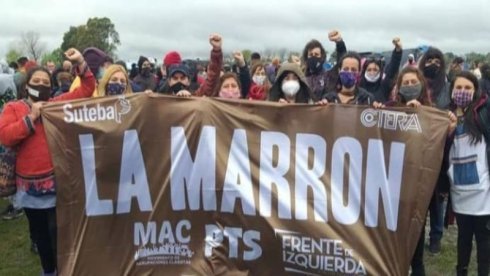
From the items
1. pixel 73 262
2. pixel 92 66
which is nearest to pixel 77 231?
pixel 73 262

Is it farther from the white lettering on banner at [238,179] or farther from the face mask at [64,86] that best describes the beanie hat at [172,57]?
the white lettering on banner at [238,179]

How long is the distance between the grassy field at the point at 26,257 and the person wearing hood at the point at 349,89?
1847mm

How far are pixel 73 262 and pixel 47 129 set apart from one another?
1.06 metres

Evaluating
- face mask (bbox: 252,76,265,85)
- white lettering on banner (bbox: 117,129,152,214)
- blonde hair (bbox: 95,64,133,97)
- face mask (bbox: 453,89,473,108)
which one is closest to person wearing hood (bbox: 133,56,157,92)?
face mask (bbox: 252,76,265,85)

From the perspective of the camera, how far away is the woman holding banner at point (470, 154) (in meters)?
4.65

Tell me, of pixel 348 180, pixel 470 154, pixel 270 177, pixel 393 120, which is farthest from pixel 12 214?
pixel 470 154

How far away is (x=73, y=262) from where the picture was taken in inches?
183

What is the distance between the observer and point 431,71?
616 cm

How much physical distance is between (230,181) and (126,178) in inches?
32.1

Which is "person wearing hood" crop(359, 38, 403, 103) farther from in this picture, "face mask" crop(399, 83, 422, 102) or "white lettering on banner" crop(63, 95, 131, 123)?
"white lettering on banner" crop(63, 95, 131, 123)

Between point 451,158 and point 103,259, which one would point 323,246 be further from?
point 103,259

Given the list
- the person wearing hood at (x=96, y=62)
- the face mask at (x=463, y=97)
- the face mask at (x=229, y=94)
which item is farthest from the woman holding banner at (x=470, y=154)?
the person wearing hood at (x=96, y=62)

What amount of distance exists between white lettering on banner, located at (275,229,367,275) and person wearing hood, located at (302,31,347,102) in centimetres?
195

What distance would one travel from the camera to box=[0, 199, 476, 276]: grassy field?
573cm
